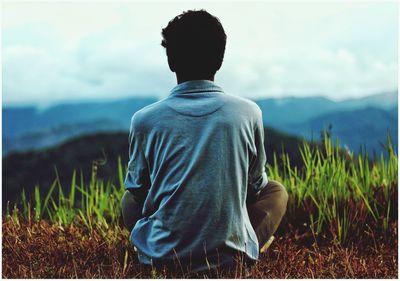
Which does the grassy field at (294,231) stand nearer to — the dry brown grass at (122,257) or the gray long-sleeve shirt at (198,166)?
the dry brown grass at (122,257)

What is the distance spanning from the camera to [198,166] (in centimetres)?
284

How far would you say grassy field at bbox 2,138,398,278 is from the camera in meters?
3.40

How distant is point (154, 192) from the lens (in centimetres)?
299

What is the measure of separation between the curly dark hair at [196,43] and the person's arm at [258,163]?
1.15 feet

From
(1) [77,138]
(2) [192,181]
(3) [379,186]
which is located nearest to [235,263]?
(2) [192,181]

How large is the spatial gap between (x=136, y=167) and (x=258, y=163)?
0.62 m

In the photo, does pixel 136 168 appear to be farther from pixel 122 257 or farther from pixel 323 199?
pixel 323 199

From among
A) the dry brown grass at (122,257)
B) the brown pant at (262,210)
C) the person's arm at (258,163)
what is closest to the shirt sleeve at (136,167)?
the brown pant at (262,210)

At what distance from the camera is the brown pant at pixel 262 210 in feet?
10.8

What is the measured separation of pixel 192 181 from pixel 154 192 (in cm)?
25

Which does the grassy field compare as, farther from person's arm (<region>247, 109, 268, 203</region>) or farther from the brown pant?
person's arm (<region>247, 109, 268, 203</region>)

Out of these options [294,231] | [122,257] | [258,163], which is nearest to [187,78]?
[258,163]

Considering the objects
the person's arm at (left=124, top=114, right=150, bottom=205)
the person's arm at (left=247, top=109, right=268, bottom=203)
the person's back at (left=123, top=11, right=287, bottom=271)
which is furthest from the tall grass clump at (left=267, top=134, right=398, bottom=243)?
the person's arm at (left=124, top=114, right=150, bottom=205)

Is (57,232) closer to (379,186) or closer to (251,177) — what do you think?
(251,177)
